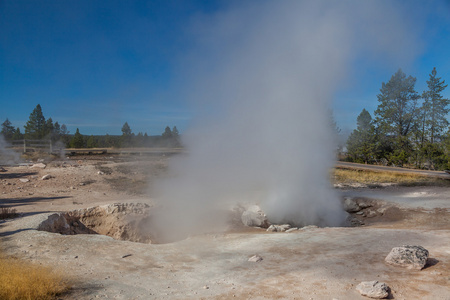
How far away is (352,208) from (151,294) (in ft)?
28.4

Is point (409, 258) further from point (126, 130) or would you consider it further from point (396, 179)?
point (126, 130)

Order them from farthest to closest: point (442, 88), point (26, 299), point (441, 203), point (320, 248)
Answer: point (442, 88)
point (441, 203)
point (320, 248)
point (26, 299)

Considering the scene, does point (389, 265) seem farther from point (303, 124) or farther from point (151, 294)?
point (303, 124)

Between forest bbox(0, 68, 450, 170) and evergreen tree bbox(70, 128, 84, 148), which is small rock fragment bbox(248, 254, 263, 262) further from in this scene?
evergreen tree bbox(70, 128, 84, 148)

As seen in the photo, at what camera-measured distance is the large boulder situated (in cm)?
785

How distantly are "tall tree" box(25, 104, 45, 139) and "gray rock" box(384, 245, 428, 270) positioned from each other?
47.3 meters

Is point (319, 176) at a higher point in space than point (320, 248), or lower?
higher

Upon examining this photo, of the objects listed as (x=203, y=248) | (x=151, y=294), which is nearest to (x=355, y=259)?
(x=203, y=248)

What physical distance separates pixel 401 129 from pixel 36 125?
1847 inches

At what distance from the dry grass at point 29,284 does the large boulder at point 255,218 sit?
16.3 feet

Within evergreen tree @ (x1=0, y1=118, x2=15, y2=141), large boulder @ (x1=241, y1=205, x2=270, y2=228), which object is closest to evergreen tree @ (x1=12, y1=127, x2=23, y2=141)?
evergreen tree @ (x1=0, y1=118, x2=15, y2=141)

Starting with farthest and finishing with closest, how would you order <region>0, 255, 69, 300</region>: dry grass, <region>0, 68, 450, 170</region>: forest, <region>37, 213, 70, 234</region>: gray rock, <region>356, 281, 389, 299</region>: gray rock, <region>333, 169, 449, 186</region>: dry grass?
<region>0, 68, 450, 170</region>: forest, <region>333, 169, 449, 186</region>: dry grass, <region>37, 213, 70, 234</region>: gray rock, <region>356, 281, 389, 299</region>: gray rock, <region>0, 255, 69, 300</region>: dry grass

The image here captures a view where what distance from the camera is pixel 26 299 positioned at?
3145 mm

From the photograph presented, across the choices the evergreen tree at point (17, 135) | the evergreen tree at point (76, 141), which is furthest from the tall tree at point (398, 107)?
the evergreen tree at point (17, 135)
